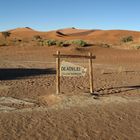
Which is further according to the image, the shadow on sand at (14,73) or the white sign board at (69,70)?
the shadow on sand at (14,73)

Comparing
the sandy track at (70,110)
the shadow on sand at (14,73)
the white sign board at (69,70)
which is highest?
the white sign board at (69,70)

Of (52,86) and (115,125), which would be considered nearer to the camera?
(115,125)

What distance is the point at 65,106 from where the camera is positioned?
1156cm

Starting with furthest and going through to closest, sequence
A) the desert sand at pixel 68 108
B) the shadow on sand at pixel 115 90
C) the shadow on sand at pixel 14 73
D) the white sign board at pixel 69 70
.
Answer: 1. the shadow on sand at pixel 14 73
2. the shadow on sand at pixel 115 90
3. the white sign board at pixel 69 70
4. the desert sand at pixel 68 108

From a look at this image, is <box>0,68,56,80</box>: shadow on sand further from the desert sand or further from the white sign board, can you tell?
the white sign board

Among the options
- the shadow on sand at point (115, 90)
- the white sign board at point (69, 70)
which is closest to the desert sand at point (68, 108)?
the shadow on sand at point (115, 90)

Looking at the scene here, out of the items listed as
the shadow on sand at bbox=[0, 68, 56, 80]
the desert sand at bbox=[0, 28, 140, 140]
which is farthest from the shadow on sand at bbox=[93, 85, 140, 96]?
the shadow on sand at bbox=[0, 68, 56, 80]

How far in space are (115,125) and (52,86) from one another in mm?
6156

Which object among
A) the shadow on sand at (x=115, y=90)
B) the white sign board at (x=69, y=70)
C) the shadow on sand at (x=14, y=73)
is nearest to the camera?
the white sign board at (x=69, y=70)

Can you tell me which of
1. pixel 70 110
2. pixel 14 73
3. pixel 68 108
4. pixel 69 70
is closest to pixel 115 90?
pixel 69 70

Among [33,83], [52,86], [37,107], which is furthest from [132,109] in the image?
[33,83]

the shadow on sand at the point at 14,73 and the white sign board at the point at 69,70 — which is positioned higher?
the white sign board at the point at 69,70

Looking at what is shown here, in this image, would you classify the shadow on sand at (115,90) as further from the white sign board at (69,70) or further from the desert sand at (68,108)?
the white sign board at (69,70)

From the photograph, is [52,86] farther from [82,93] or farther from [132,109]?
[132,109]
